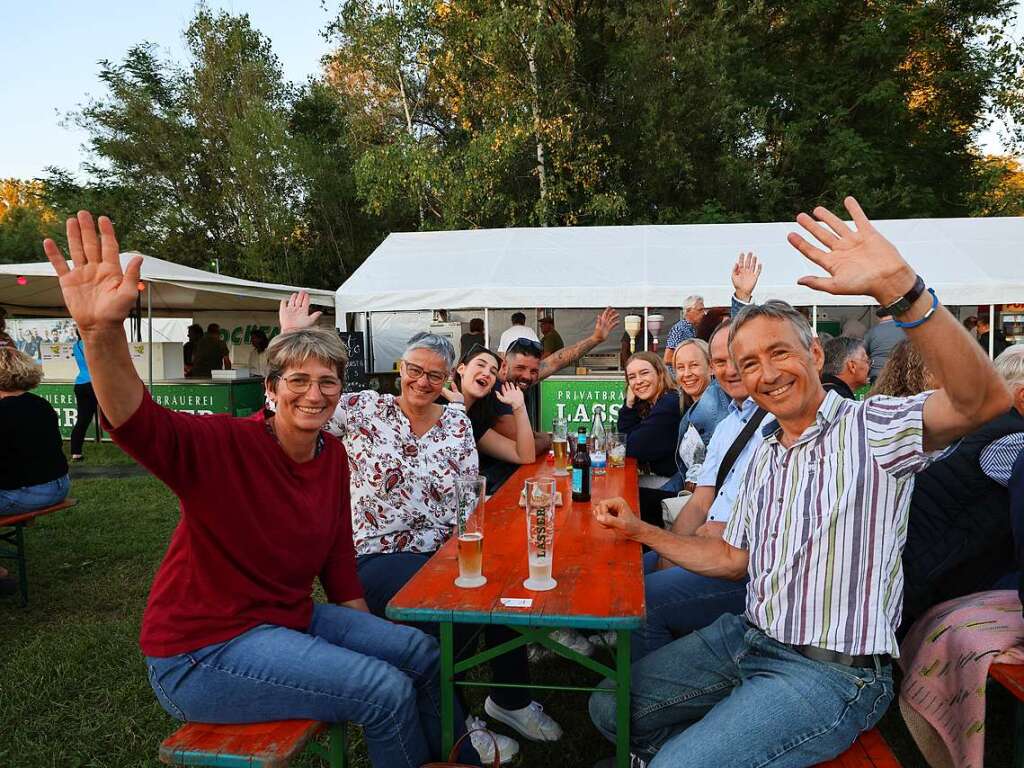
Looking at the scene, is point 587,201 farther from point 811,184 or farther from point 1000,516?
point 1000,516

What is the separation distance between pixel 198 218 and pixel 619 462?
23.1 m

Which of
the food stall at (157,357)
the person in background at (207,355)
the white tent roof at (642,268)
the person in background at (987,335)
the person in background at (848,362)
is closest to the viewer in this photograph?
the person in background at (848,362)

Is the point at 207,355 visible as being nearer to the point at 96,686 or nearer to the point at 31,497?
the point at 31,497

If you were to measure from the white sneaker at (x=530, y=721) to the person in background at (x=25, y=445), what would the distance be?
3.06m

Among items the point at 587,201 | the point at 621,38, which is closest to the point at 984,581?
the point at 587,201

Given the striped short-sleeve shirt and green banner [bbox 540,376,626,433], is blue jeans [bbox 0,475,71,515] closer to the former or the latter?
the striped short-sleeve shirt

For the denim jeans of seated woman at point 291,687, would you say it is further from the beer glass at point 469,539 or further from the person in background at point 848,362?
the person in background at point 848,362

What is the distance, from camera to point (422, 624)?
2.55m

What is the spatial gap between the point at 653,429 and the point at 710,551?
2.16 m

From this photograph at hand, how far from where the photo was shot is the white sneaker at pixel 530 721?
2645 mm

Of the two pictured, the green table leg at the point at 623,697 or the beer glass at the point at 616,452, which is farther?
the beer glass at the point at 616,452

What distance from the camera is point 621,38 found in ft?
57.1

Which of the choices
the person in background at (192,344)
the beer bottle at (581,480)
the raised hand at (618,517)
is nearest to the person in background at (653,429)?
the beer bottle at (581,480)

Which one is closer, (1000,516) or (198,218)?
(1000,516)
